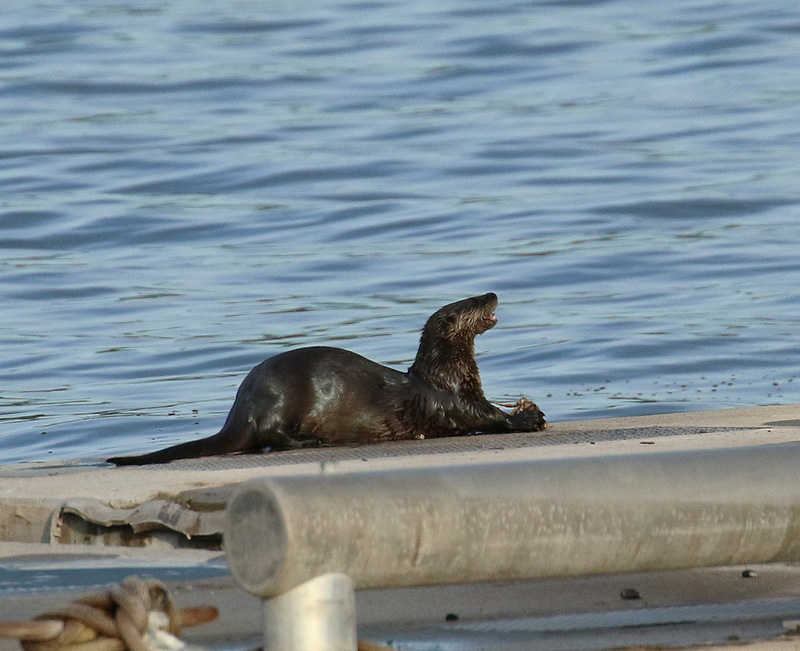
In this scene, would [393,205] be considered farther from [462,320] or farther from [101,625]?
[101,625]

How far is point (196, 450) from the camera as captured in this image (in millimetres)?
5781

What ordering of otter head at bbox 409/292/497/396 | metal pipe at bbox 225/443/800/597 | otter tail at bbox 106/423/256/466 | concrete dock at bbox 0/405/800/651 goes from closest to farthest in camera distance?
metal pipe at bbox 225/443/800/597, concrete dock at bbox 0/405/800/651, otter tail at bbox 106/423/256/466, otter head at bbox 409/292/497/396

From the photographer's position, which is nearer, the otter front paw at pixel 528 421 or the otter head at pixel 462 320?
the otter front paw at pixel 528 421

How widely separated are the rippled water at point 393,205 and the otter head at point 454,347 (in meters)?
2.16

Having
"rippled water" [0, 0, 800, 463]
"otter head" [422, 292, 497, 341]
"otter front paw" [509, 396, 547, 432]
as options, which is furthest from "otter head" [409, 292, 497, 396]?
"rippled water" [0, 0, 800, 463]

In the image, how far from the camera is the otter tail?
18.6 feet

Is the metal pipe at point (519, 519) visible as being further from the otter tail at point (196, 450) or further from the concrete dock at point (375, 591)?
the otter tail at point (196, 450)

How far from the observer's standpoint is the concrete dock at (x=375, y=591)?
3.22 metres

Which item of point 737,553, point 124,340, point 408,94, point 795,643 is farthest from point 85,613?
point 408,94

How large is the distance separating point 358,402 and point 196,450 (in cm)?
62

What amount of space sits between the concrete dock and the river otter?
1.35ft

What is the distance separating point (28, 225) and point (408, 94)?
27.3ft

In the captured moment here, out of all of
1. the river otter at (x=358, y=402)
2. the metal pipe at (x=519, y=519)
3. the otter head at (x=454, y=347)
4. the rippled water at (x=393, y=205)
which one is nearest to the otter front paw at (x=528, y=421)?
the river otter at (x=358, y=402)

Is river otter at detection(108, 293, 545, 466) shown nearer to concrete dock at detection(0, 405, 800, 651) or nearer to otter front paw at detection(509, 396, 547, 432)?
otter front paw at detection(509, 396, 547, 432)
